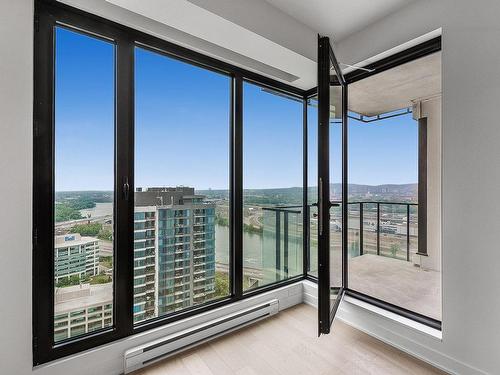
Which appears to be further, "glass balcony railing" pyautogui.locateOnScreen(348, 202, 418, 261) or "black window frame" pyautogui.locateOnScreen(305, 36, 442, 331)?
"glass balcony railing" pyautogui.locateOnScreen(348, 202, 418, 261)

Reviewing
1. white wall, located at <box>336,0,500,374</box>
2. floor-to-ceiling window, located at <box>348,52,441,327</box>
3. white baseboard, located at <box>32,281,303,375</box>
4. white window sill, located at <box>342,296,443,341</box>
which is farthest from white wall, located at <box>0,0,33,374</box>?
floor-to-ceiling window, located at <box>348,52,441,327</box>

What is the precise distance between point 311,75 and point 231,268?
2006 mm

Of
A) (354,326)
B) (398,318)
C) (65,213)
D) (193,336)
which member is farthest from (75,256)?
(398,318)

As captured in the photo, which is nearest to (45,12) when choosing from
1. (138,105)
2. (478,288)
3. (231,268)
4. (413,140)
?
(138,105)

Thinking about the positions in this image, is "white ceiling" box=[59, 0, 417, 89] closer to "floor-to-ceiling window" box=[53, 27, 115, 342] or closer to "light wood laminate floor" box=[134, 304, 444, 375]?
"floor-to-ceiling window" box=[53, 27, 115, 342]

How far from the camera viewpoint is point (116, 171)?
5.71 feet

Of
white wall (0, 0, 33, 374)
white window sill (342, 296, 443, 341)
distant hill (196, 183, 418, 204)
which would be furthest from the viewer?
distant hill (196, 183, 418, 204)

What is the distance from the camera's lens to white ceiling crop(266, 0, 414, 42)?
6.25 feet

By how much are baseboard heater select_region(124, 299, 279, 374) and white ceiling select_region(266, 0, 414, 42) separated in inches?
98.3

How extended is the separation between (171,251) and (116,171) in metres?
0.73

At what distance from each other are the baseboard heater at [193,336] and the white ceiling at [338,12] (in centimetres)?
250

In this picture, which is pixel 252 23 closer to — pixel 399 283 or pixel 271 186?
pixel 271 186

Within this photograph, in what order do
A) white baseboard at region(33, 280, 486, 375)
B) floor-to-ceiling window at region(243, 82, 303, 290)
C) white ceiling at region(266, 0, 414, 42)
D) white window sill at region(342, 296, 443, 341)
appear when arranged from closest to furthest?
1. white baseboard at region(33, 280, 486, 375)
2. white window sill at region(342, 296, 443, 341)
3. white ceiling at region(266, 0, 414, 42)
4. floor-to-ceiling window at region(243, 82, 303, 290)

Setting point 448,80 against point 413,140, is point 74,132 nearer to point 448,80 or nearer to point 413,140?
point 448,80
